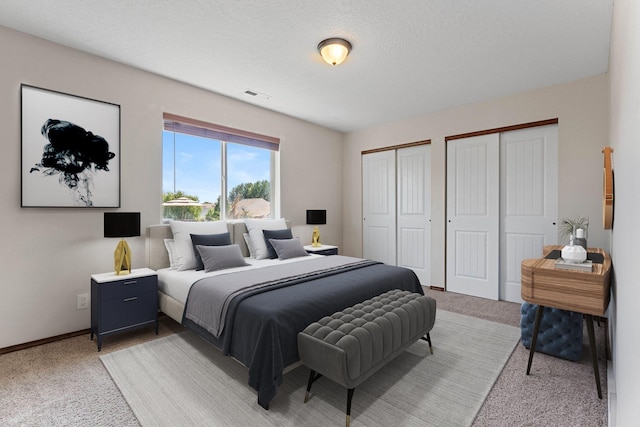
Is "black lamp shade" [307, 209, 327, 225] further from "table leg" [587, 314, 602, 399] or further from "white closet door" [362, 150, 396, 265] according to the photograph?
"table leg" [587, 314, 602, 399]

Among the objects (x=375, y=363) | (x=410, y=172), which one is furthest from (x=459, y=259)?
(x=375, y=363)

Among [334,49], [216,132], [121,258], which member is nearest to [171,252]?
[121,258]

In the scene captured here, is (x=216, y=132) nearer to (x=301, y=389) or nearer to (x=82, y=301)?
(x=82, y=301)

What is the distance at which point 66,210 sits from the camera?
2.91 metres

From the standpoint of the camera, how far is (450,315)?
357cm

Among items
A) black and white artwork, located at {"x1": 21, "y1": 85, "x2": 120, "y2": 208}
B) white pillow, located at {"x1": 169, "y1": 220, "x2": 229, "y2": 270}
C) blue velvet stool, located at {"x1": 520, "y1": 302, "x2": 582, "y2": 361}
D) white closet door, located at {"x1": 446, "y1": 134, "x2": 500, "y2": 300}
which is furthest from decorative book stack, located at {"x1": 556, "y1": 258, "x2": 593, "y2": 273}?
black and white artwork, located at {"x1": 21, "y1": 85, "x2": 120, "y2": 208}

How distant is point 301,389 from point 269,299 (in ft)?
2.13

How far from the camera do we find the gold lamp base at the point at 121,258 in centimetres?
289

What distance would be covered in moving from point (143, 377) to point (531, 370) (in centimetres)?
293

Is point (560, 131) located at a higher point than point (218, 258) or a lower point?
higher

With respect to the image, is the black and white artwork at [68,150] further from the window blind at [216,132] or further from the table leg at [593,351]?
the table leg at [593,351]

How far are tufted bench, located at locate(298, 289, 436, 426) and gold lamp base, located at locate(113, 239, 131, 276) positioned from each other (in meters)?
2.01

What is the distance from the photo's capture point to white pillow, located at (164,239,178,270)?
3.27 metres

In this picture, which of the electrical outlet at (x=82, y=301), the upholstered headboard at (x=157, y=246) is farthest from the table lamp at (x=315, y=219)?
the electrical outlet at (x=82, y=301)
